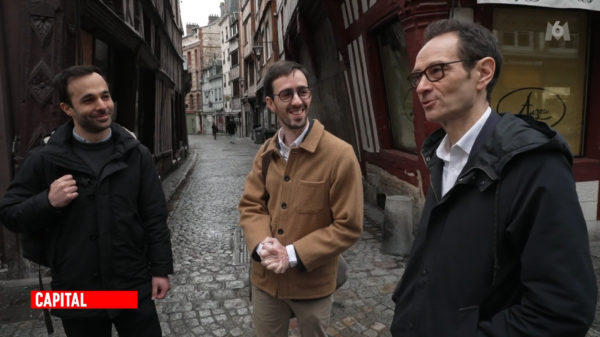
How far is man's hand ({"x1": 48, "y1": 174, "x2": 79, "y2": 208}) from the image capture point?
1.87 meters

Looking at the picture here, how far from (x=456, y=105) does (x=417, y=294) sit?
655 mm

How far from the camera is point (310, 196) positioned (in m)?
1.97

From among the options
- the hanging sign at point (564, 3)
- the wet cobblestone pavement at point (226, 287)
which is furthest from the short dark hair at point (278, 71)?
the hanging sign at point (564, 3)

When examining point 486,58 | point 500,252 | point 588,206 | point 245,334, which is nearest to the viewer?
point 500,252

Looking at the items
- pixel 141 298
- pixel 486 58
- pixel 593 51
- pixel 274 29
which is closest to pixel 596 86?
pixel 593 51

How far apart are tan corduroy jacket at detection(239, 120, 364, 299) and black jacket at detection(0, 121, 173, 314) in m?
0.63

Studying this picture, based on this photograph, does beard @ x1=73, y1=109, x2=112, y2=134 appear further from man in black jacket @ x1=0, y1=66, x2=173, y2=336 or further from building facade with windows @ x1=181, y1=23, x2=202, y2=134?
building facade with windows @ x1=181, y1=23, x2=202, y2=134

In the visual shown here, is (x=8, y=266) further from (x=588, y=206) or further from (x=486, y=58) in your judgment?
(x=588, y=206)

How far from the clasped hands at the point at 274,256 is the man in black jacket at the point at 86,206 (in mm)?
698

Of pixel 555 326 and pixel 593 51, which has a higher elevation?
pixel 593 51

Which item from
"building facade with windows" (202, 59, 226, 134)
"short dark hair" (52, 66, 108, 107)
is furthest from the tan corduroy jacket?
"building facade with windows" (202, 59, 226, 134)

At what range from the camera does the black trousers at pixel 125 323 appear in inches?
80.7

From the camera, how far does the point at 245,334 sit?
10.4 ft

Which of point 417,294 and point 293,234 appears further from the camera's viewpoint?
point 293,234
